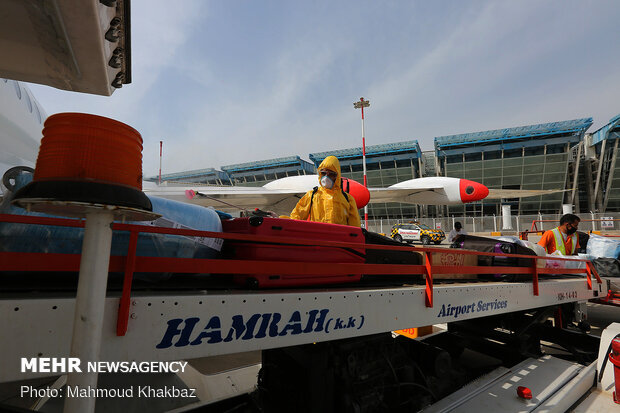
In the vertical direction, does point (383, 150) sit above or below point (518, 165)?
above

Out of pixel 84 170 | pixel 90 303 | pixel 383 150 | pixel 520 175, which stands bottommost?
pixel 90 303

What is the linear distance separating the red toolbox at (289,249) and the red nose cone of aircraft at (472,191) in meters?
10.7

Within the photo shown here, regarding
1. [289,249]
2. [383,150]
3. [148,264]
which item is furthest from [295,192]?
[383,150]

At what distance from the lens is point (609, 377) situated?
3.10m

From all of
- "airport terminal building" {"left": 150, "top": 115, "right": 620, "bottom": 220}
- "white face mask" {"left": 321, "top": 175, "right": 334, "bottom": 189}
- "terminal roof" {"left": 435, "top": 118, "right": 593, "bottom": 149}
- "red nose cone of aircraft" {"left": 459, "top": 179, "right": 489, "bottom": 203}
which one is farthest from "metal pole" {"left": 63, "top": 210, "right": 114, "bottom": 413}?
"terminal roof" {"left": 435, "top": 118, "right": 593, "bottom": 149}

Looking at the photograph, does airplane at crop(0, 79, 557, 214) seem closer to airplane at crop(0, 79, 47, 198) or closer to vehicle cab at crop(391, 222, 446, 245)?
airplane at crop(0, 79, 47, 198)

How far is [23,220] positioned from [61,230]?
1.14 ft

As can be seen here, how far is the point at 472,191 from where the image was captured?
11.5m

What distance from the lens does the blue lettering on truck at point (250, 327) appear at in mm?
1353

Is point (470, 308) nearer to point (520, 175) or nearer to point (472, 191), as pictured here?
point (472, 191)

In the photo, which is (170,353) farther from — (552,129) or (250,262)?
(552,129)

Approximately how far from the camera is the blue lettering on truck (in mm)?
1353

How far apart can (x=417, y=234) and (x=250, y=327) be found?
23.1m

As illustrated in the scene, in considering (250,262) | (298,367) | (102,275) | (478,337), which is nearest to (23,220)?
(102,275)
